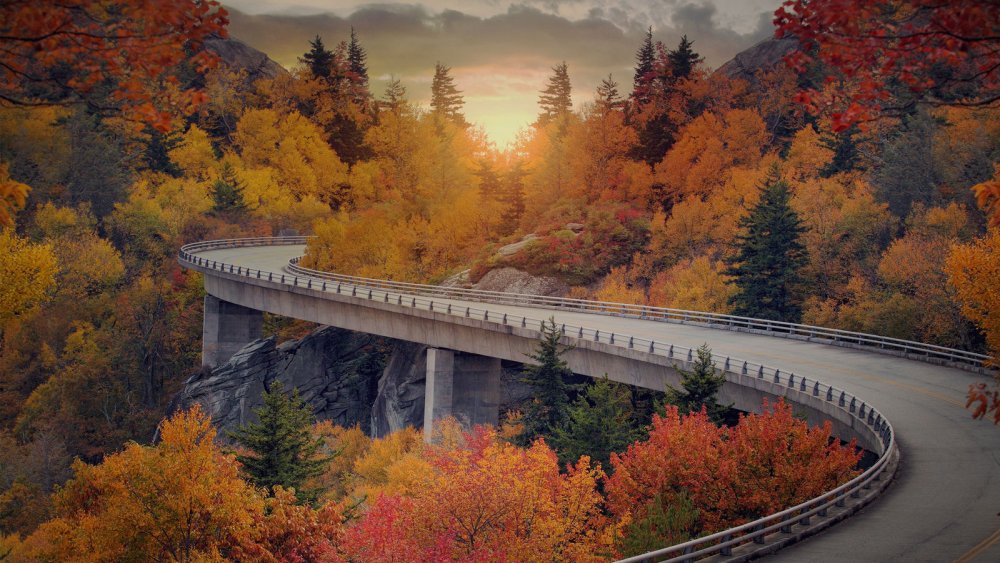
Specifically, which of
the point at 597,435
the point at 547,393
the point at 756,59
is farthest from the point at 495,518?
the point at 756,59

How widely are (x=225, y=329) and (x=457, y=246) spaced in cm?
1992

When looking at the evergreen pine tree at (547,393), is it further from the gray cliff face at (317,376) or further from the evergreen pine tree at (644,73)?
the evergreen pine tree at (644,73)

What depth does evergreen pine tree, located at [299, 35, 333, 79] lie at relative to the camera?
112812mm

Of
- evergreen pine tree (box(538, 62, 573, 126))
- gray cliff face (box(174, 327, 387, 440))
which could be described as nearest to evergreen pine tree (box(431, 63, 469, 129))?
evergreen pine tree (box(538, 62, 573, 126))

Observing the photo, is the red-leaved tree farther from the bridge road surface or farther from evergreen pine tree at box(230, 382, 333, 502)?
evergreen pine tree at box(230, 382, 333, 502)

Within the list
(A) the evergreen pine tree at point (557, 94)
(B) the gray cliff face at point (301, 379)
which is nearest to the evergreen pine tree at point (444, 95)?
(A) the evergreen pine tree at point (557, 94)

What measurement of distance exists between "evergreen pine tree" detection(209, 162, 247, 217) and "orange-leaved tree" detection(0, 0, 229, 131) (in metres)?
83.5

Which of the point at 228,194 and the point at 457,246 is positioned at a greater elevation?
the point at 228,194

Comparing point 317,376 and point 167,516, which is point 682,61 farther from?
point 167,516

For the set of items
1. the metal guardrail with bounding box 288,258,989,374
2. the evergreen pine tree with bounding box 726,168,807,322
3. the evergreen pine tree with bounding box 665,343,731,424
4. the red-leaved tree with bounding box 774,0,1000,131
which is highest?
the red-leaved tree with bounding box 774,0,1000,131

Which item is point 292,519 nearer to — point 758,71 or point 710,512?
point 710,512

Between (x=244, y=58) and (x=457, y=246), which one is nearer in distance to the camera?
(x=457, y=246)

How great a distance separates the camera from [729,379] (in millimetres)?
34938

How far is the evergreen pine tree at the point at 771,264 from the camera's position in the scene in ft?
178
